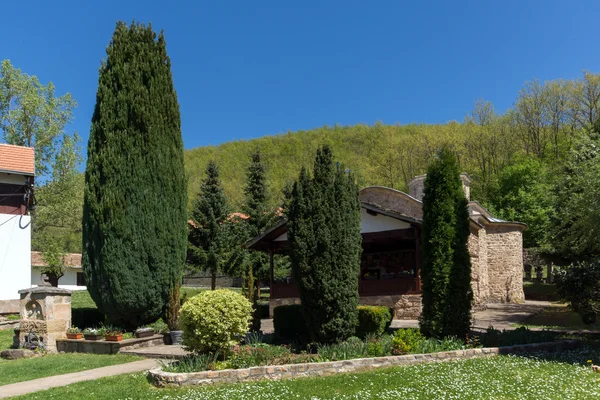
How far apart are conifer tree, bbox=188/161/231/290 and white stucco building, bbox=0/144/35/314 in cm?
864

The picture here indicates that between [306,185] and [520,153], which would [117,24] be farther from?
[520,153]

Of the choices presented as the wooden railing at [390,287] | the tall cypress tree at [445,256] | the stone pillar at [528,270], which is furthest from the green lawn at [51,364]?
the stone pillar at [528,270]

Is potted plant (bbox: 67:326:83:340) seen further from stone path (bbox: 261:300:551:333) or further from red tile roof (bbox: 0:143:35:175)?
red tile roof (bbox: 0:143:35:175)

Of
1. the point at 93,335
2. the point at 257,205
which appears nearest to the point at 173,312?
the point at 93,335

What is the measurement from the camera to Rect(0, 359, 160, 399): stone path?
847 centimetres

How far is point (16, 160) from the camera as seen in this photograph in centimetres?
2203

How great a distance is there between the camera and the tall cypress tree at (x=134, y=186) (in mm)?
14602

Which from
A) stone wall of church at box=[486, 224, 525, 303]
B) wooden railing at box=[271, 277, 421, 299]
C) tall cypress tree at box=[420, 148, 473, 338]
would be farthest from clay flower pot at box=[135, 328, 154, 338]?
stone wall of church at box=[486, 224, 525, 303]

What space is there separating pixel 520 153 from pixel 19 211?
38483 millimetres

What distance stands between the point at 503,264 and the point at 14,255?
2296 centimetres

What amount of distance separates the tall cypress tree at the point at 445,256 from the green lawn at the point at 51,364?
7.08 metres

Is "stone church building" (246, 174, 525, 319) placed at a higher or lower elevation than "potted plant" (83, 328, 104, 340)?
higher

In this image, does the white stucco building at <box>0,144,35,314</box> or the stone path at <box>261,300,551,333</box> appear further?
the white stucco building at <box>0,144,35,314</box>

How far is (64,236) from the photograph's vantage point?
3894cm
